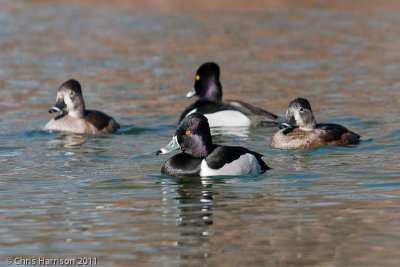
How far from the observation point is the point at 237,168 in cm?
1057

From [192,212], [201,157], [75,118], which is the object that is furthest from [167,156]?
[192,212]

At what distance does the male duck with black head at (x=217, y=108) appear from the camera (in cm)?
1547

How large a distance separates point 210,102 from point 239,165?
240 inches

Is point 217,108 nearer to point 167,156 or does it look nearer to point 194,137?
point 167,156

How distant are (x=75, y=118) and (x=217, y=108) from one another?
2.75 m

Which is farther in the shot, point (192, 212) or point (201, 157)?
point (201, 157)

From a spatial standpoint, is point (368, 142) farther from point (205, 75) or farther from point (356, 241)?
point (356, 241)

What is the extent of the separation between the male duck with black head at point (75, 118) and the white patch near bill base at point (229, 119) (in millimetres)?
1928

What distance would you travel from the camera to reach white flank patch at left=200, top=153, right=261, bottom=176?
34.5 ft

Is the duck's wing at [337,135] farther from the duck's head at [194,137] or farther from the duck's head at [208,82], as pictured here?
the duck's head at [208,82]

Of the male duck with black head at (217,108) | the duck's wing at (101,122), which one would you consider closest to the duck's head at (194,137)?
the duck's wing at (101,122)

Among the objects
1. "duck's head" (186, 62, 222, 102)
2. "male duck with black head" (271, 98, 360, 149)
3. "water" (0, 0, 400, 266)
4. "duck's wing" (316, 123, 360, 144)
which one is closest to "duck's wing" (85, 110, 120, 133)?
"water" (0, 0, 400, 266)

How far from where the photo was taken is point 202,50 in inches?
1006

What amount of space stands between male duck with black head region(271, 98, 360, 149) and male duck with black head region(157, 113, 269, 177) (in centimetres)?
216
